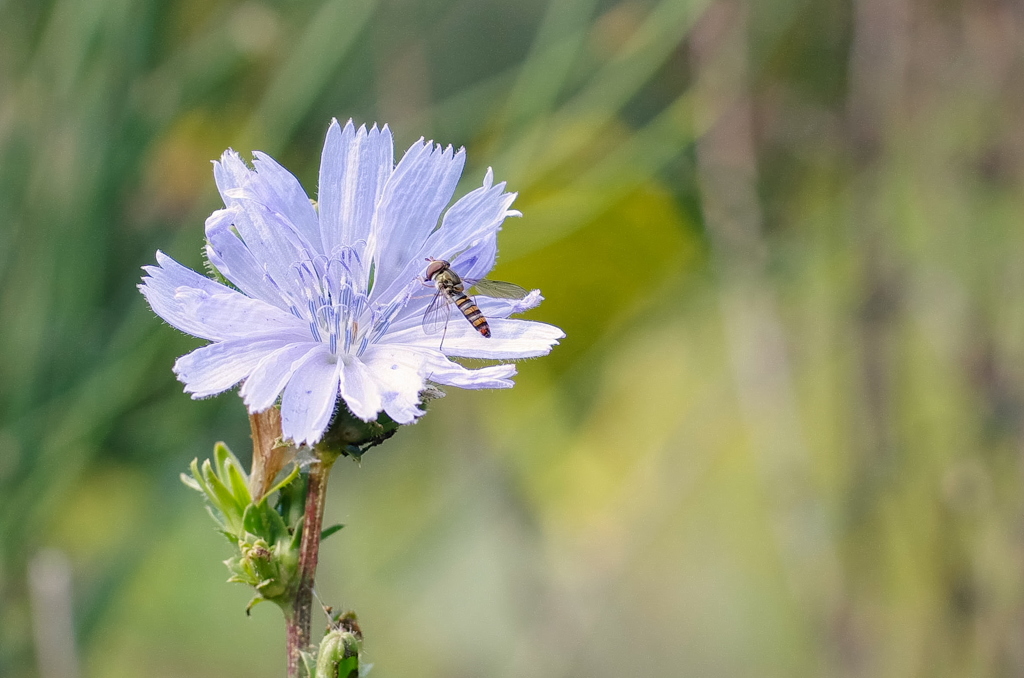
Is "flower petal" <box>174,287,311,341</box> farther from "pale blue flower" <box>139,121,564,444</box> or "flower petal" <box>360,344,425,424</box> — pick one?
"flower petal" <box>360,344,425,424</box>

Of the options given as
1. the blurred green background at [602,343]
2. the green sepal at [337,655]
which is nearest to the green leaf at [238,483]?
the green sepal at [337,655]

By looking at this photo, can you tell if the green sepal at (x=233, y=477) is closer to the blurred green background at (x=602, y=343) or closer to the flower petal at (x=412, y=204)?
the flower petal at (x=412, y=204)

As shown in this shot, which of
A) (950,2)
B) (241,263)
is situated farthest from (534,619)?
(950,2)

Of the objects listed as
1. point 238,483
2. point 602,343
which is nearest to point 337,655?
point 238,483

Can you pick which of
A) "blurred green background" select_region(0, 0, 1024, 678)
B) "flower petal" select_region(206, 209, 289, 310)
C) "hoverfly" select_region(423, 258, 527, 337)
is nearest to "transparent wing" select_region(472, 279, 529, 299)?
"hoverfly" select_region(423, 258, 527, 337)

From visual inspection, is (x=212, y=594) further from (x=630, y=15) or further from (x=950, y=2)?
(x=950, y=2)

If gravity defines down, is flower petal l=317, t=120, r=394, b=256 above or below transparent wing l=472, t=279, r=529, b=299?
above
